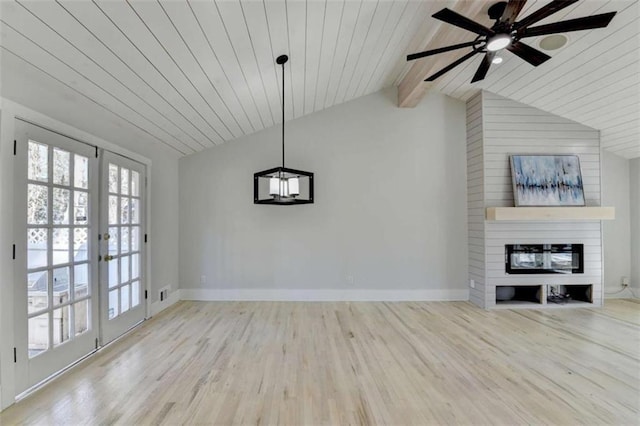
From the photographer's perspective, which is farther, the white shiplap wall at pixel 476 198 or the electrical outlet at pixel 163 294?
the white shiplap wall at pixel 476 198

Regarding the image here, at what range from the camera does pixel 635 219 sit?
4.86m

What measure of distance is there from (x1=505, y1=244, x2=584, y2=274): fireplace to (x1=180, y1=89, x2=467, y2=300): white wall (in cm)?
70

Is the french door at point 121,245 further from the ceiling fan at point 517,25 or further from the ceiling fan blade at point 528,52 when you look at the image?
the ceiling fan blade at point 528,52

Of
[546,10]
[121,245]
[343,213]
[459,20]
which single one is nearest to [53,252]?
[121,245]

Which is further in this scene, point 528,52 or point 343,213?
point 343,213

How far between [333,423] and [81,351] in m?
2.53

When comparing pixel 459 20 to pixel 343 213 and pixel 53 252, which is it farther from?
pixel 53 252

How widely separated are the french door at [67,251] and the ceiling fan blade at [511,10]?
367 cm

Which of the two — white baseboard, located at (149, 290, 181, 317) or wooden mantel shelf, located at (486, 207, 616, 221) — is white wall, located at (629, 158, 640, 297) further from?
white baseboard, located at (149, 290, 181, 317)

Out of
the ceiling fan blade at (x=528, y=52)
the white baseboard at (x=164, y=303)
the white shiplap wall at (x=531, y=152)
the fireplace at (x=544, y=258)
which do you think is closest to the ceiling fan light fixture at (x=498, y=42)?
the ceiling fan blade at (x=528, y=52)

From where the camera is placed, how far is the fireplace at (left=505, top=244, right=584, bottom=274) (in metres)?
4.41

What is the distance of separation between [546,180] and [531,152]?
1.56 ft

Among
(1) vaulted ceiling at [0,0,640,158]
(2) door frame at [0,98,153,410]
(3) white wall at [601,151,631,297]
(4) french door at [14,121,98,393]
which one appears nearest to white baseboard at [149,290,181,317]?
(4) french door at [14,121,98,393]

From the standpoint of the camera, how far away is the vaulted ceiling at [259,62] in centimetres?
197
